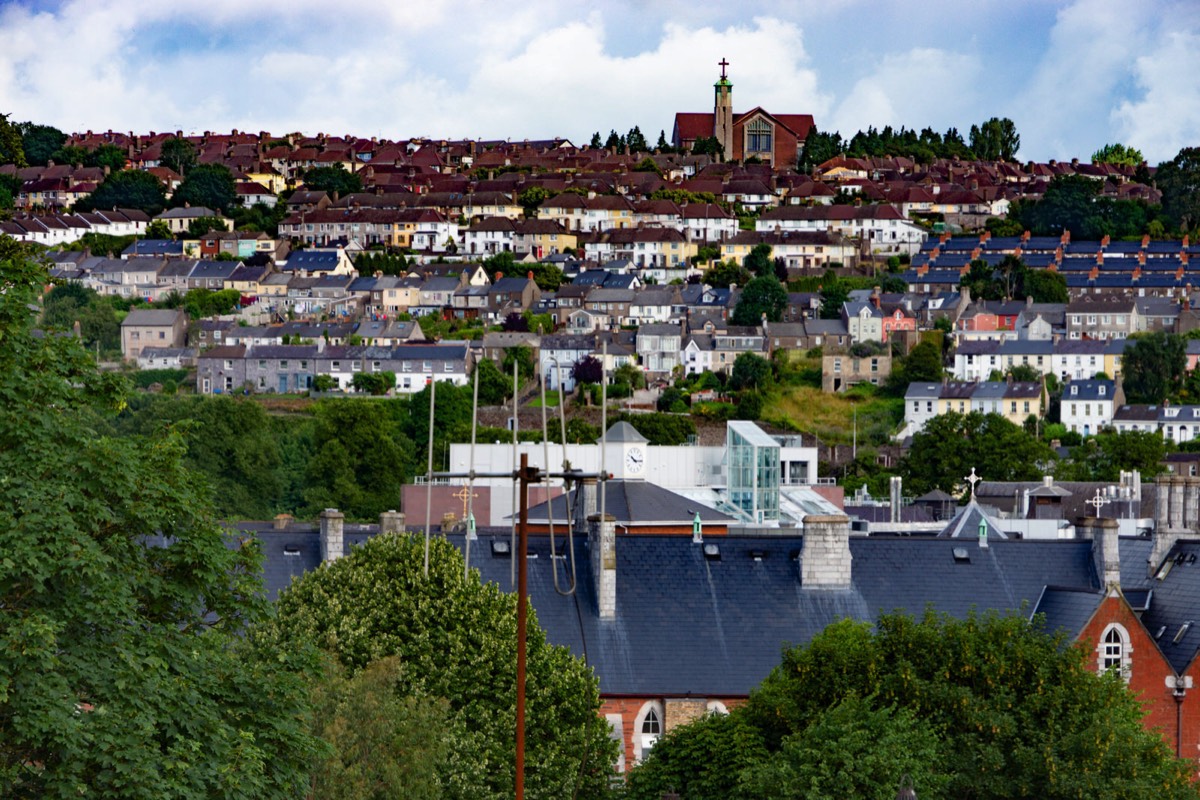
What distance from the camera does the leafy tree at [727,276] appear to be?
155m

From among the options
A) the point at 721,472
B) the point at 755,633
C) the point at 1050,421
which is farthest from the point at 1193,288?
the point at 755,633

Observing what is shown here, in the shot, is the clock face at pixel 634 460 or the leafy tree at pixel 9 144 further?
the clock face at pixel 634 460

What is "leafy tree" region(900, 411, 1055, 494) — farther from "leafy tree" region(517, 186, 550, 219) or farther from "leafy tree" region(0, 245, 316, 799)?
"leafy tree" region(0, 245, 316, 799)

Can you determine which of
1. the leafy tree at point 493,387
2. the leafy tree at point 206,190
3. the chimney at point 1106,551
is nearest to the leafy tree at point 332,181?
the leafy tree at point 206,190

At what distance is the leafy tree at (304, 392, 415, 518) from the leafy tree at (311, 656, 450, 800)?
68348 millimetres

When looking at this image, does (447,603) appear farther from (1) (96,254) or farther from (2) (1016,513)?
(1) (96,254)

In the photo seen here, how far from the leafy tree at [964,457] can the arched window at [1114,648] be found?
61665 mm

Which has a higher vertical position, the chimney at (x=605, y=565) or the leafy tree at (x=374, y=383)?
the leafy tree at (x=374, y=383)

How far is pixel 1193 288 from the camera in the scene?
481 feet

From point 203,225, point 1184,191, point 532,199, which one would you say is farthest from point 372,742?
point 532,199

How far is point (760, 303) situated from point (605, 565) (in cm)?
10064

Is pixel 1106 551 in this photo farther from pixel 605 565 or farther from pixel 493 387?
pixel 493 387

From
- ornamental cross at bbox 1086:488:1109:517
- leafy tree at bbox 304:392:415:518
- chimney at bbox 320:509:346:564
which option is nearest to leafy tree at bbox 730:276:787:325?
leafy tree at bbox 304:392:415:518

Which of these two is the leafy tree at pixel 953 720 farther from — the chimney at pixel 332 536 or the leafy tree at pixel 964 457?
the leafy tree at pixel 964 457
